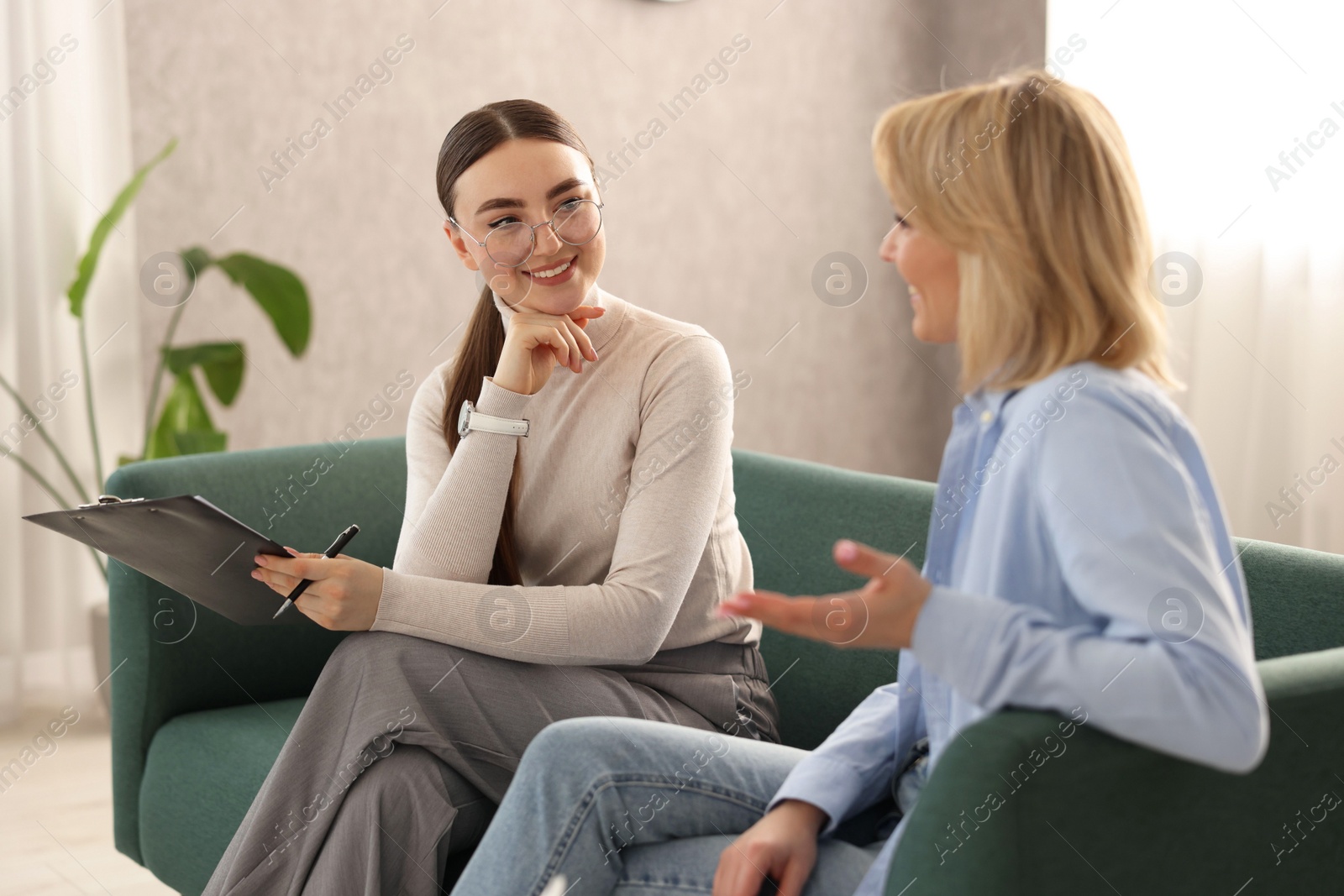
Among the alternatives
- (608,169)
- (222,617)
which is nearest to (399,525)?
(222,617)

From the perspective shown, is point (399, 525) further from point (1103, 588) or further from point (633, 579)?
point (1103, 588)

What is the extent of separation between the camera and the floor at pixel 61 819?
2.14 metres

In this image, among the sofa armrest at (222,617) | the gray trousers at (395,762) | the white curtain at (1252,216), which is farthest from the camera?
the white curtain at (1252,216)

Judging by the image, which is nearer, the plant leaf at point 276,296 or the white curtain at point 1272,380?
the plant leaf at point 276,296

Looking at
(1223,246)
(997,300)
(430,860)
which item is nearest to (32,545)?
(430,860)

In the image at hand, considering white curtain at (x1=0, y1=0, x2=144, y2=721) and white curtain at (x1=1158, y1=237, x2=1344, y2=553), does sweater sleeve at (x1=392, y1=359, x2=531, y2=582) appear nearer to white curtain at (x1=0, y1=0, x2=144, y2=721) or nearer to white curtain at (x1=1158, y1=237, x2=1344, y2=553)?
white curtain at (x1=0, y1=0, x2=144, y2=721)

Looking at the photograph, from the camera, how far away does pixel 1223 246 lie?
306cm

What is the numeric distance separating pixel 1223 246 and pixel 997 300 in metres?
2.42

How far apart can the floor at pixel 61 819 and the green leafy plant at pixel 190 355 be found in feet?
1.34

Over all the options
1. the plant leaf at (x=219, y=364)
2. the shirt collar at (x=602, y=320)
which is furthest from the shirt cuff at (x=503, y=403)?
the plant leaf at (x=219, y=364)

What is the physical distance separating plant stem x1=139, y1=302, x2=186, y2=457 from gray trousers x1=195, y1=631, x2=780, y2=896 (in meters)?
1.54

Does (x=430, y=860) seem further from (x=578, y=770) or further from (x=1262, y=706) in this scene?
(x=1262, y=706)

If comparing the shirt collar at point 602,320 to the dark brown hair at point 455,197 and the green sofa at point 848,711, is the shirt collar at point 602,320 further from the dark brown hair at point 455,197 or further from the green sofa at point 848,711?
the green sofa at point 848,711

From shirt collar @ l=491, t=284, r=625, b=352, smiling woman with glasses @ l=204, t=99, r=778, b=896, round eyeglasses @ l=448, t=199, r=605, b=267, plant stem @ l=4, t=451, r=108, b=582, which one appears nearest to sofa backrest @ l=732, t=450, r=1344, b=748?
smiling woman with glasses @ l=204, t=99, r=778, b=896
